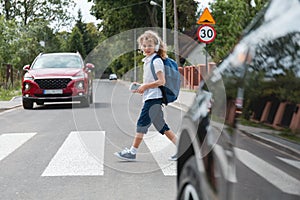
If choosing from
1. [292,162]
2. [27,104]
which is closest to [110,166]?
[292,162]

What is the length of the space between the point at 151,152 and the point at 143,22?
38745 millimetres

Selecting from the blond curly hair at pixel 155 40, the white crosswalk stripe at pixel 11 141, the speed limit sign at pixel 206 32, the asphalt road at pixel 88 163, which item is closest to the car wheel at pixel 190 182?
the asphalt road at pixel 88 163

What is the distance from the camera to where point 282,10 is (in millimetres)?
1681

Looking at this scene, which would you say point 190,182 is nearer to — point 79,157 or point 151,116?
point 151,116

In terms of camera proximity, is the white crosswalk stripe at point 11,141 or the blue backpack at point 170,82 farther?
the white crosswalk stripe at point 11,141

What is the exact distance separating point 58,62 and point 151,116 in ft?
34.8

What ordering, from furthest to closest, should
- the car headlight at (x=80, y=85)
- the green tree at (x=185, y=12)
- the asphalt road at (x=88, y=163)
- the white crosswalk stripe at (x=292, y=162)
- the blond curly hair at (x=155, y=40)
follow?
the green tree at (x=185, y=12)
the car headlight at (x=80, y=85)
the blond curly hair at (x=155, y=40)
the asphalt road at (x=88, y=163)
the white crosswalk stripe at (x=292, y=162)

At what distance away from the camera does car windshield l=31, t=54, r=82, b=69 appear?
15.7m

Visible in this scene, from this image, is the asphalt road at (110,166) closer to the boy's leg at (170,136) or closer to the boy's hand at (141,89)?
the boy's hand at (141,89)

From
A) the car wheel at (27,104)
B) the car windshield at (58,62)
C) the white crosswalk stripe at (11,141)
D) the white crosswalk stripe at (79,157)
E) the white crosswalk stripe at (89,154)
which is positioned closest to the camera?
the white crosswalk stripe at (89,154)

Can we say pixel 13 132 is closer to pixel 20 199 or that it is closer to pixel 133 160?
pixel 133 160

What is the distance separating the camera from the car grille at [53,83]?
14820 millimetres

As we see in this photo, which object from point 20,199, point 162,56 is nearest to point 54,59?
point 162,56

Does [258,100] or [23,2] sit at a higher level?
[23,2]
